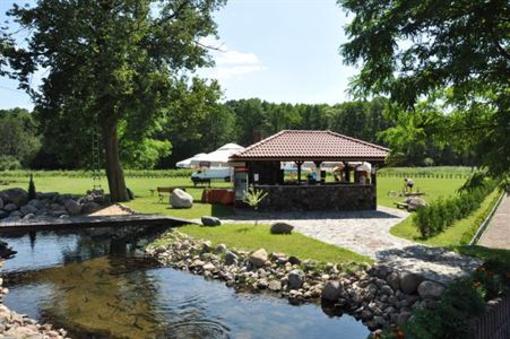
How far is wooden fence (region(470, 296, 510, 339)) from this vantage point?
25.0 feet

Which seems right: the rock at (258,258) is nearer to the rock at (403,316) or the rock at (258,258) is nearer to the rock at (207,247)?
the rock at (207,247)

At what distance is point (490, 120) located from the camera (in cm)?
1247

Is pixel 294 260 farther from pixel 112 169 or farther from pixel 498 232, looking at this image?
pixel 112 169

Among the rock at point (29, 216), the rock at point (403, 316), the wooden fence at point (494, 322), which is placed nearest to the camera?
the wooden fence at point (494, 322)

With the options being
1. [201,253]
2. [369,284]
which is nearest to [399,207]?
[201,253]

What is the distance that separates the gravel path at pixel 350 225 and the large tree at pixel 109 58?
Answer: 845 centimetres

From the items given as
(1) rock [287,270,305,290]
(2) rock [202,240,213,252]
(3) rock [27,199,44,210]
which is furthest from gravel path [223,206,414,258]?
(3) rock [27,199,44,210]

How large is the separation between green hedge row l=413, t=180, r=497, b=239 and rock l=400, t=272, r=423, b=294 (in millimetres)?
4020

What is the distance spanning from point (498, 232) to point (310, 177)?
9.33 m

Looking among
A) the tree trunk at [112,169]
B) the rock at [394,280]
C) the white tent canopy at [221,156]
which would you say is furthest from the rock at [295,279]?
the white tent canopy at [221,156]

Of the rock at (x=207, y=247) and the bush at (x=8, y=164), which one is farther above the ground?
the bush at (x=8, y=164)

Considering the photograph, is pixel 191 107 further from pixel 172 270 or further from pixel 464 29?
pixel 464 29

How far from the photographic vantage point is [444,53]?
10.9 m

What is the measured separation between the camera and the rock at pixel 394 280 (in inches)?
434
